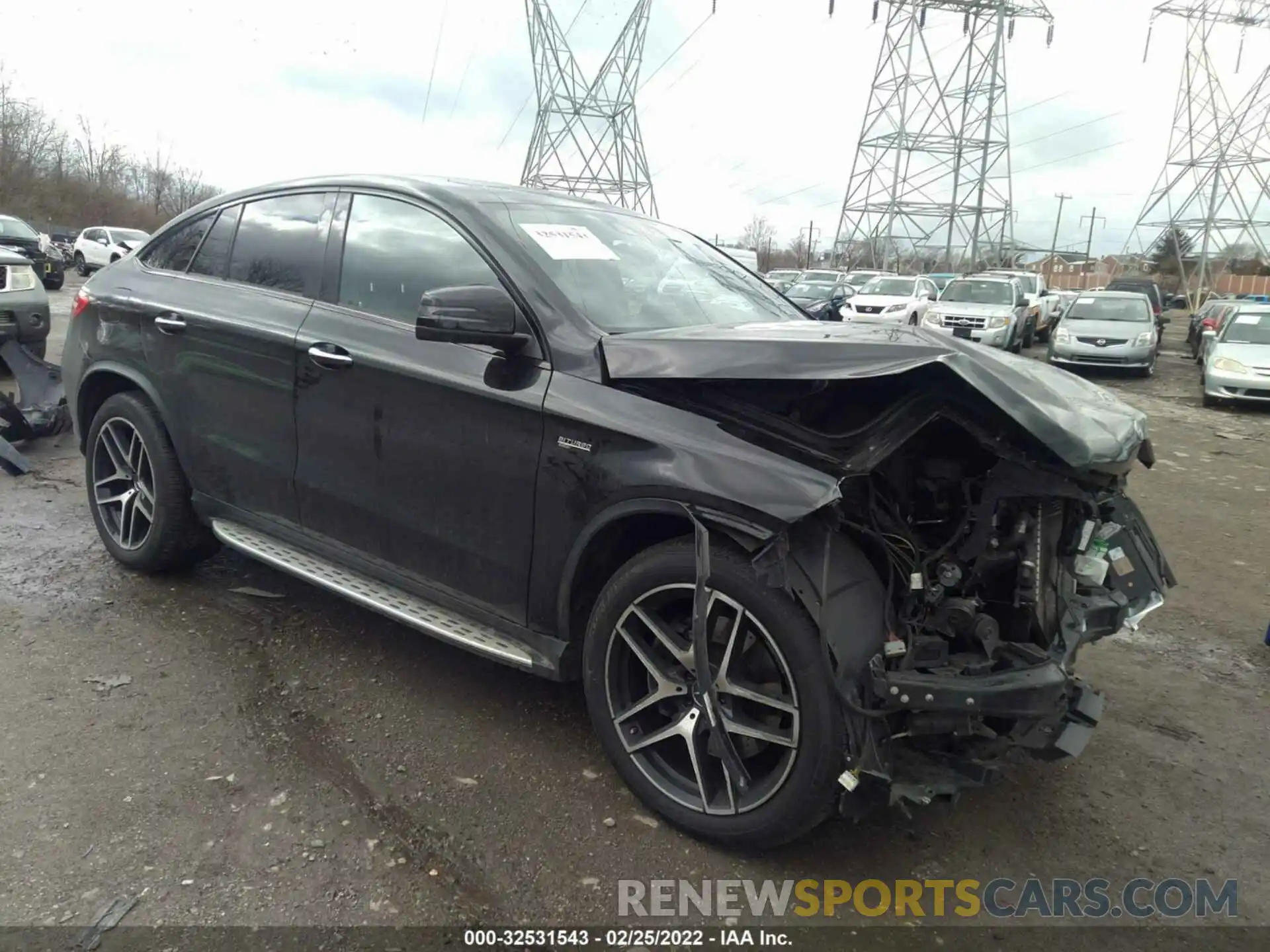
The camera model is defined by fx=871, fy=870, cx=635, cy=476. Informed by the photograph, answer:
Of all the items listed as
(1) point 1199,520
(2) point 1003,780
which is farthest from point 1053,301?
(2) point 1003,780

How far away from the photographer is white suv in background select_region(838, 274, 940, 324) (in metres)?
19.0

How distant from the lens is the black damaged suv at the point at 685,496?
2281 millimetres

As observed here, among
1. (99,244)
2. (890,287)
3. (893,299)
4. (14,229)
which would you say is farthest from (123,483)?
(99,244)

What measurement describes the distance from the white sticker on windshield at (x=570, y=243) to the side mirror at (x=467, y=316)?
1.47ft

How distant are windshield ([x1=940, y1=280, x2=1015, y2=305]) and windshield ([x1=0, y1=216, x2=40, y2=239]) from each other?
70.6 feet

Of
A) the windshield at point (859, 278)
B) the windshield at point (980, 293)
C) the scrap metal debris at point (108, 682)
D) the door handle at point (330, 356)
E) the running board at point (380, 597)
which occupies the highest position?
the windshield at point (859, 278)

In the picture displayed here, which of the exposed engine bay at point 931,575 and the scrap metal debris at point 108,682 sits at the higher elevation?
the exposed engine bay at point 931,575

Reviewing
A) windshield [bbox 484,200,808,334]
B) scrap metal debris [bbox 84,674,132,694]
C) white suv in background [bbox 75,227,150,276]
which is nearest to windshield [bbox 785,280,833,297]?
windshield [bbox 484,200,808,334]

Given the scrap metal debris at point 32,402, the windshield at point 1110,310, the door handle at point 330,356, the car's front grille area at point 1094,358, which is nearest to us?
the door handle at point 330,356

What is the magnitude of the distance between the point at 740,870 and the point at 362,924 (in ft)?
3.35

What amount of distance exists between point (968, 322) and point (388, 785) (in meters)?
17.3

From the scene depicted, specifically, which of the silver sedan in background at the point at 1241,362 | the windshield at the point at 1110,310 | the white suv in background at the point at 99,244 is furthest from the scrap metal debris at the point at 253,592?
the white suv in background at the point at 99,244

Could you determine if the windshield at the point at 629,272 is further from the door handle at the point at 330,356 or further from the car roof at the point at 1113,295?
the car roof at the point at 1113,295

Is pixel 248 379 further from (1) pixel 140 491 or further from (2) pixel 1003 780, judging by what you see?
(2) pixel 1003 780
